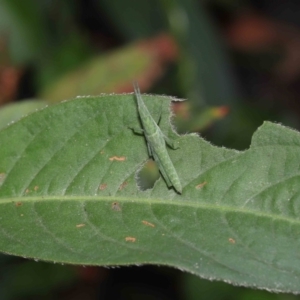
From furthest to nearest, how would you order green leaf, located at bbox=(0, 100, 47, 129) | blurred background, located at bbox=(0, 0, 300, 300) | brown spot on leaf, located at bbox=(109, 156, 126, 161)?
1. blurred background, located at bbox=(0, 0, 300, 300)
2. green leaf, located at bbox=(0, 100, 47, 129)
3. brown spot on leaf, located at bbox=(109, 156, 126, 161)

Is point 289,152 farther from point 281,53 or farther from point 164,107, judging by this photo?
point 281,53

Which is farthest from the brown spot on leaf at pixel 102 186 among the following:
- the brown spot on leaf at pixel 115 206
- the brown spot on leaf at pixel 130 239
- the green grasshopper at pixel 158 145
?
the brown spot on leaf at pixel 130 239

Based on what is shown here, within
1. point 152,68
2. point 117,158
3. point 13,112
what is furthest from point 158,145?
point 152,68

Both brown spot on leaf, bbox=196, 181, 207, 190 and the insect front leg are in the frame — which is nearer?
brown spot on leaf, bbox=196, 181, 207, 190

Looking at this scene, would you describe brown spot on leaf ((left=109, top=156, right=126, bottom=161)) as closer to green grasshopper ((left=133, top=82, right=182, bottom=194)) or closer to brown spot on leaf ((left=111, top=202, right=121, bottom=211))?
green grasshopper ((left=133, top=82, right=182, bottom=194))

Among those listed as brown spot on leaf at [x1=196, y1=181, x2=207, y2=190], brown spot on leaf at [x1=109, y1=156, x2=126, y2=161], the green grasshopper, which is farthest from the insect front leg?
brown spot on leaf at [x1=196, y1=181, x2=207, y2=190]

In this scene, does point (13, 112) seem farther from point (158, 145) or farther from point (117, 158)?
point (158, 145)
